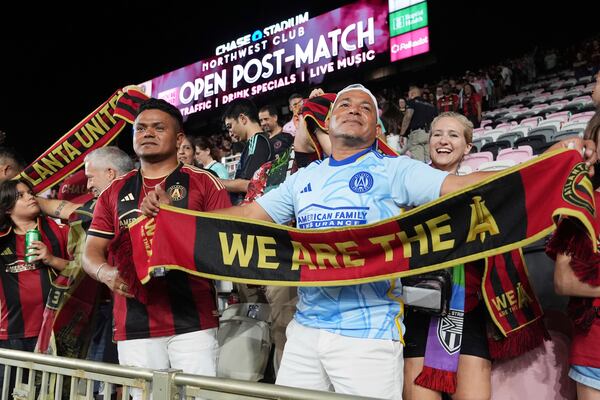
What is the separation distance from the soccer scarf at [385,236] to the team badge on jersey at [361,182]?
0.51 ft

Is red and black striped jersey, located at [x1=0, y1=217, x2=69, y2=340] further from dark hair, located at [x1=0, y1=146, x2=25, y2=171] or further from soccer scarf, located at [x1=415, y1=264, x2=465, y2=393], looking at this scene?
soccer scarf, located at [x1=415, y1=264, x2=465, y2=393]

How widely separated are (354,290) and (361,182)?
0.38 metres

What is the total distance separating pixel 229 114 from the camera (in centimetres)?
462

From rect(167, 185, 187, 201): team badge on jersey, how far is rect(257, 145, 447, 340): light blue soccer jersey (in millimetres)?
613

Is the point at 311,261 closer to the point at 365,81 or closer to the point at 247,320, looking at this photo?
the point at 247,320

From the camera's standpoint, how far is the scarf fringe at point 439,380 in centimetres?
207

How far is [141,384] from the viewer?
1638mm

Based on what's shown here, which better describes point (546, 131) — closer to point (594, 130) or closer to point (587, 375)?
point (594, 130)

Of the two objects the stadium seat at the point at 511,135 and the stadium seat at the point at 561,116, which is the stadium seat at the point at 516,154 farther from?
the stadium seat at the point at 561,116

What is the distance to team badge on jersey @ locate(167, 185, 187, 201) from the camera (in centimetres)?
244

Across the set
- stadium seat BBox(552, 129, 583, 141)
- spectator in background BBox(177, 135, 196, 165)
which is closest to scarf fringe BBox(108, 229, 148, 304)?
spectator in background BBox(177, 135, 196, 165)

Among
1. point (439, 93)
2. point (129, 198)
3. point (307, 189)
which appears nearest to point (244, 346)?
point (129, 198)

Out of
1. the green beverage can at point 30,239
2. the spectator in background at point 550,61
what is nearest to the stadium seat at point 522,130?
the green beverage can at point 30,239

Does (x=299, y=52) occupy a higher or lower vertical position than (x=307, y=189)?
higher
